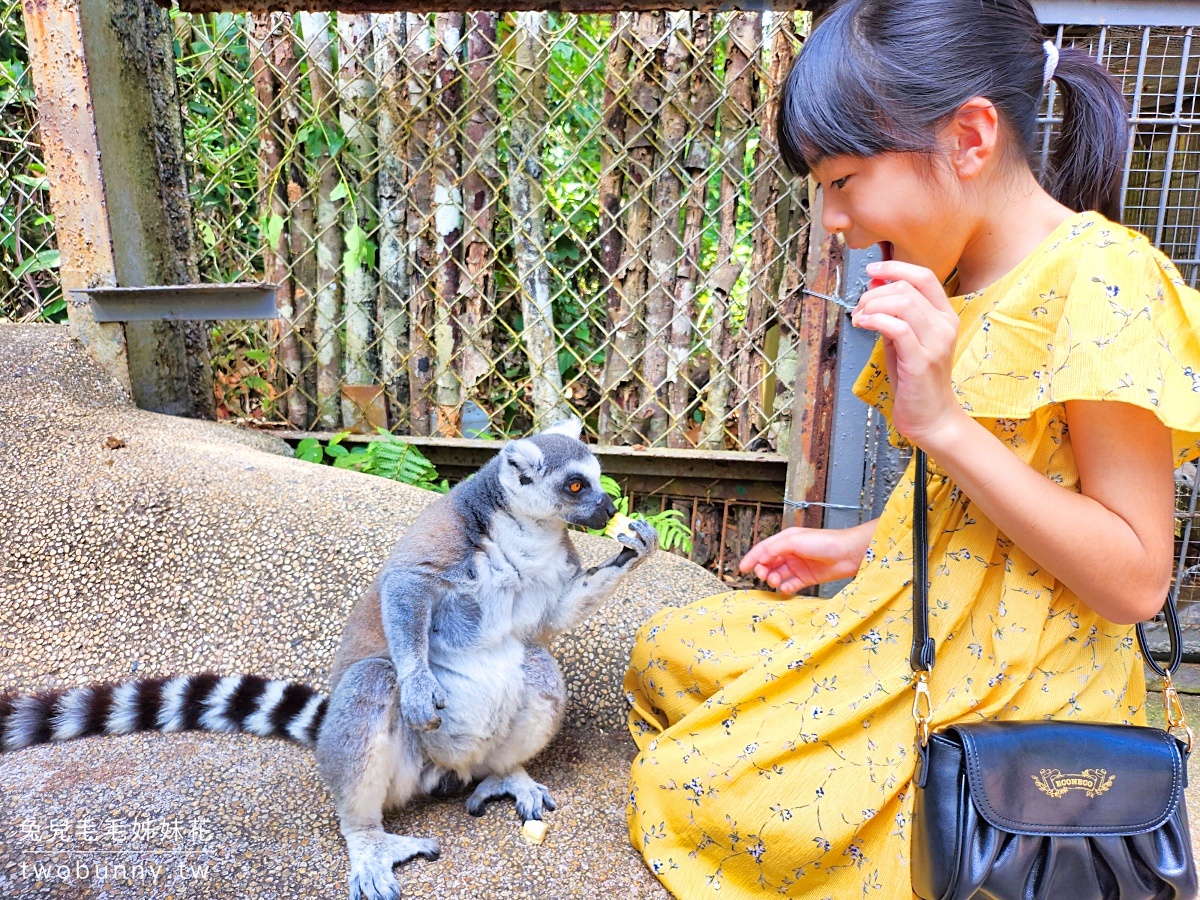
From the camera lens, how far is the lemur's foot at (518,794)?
6.47 feet

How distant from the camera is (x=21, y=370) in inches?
126

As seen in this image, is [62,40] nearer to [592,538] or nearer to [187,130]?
[187,130]

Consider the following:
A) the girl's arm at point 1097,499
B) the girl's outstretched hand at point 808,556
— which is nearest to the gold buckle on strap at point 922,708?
the girl's arm at point 1097,499

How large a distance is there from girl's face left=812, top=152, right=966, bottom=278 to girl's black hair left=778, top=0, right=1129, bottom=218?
3 centimetres

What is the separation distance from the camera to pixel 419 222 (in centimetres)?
378

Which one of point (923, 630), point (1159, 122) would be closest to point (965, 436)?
point (923, 630)

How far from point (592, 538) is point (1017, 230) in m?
1.94

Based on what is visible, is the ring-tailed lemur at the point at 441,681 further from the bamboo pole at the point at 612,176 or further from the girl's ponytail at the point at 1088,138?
the bamboo pole at the point at 612,176

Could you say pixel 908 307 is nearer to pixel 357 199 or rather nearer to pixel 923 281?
pixel 923 281

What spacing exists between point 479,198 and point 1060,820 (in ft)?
10.9

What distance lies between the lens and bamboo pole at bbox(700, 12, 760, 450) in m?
3.43

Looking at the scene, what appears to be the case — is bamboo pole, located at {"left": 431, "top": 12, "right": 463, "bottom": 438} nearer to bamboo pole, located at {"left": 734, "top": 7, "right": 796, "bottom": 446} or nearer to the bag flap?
bamboo pole, located at {"left": 734, "top": 7, "right": 796, "bottom": 446}

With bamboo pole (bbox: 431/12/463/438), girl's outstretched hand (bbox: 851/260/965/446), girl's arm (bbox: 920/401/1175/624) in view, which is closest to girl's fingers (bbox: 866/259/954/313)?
girl's outstretched hand (bbox: 851/260/965/446)

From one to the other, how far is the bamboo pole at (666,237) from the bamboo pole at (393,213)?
118 centimetres
